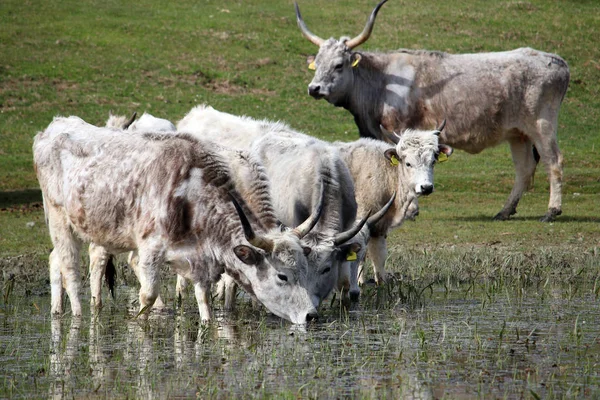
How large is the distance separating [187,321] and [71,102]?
1927 centimetres

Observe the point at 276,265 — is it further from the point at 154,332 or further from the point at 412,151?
the point at 412,151

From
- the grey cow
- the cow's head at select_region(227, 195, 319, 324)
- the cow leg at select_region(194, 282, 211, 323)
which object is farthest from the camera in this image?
the grey cow

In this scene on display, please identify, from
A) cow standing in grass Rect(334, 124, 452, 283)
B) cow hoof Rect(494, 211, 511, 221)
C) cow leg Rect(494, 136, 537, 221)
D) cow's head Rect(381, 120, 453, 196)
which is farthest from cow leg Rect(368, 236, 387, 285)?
cow leg Rect(494, 136, 537, 221)

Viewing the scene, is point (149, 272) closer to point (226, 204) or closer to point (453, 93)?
point (226, 204)

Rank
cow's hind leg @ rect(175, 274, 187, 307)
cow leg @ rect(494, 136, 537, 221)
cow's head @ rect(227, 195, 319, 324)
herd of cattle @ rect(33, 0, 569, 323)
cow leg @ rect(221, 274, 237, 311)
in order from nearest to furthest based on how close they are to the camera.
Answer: cow's head @ rect(227, 195, 319, 324), herd of cattle @ rect(33, 0, 569, 323), cow leg @ rect(221, 274, 237, 311), cow's hind leg @ rect(175, 274, 187, 307), cow leg @ rect(494, 136, 537, 221)

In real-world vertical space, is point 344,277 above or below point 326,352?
below

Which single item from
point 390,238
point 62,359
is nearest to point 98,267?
point 62,359

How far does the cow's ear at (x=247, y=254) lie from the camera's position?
27.8 feet

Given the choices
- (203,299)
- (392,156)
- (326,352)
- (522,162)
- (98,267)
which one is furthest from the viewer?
(522,162)

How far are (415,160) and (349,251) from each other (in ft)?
10.0

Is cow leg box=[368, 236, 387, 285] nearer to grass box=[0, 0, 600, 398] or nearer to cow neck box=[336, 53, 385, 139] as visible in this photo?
grass box=[0, 0, 600, 398]

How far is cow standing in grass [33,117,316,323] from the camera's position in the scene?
8547 mm

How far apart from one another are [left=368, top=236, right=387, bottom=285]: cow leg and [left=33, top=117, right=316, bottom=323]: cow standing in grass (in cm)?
288

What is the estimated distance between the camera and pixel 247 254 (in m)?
8.53
